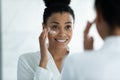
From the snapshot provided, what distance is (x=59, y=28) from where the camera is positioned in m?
Result: 1.74

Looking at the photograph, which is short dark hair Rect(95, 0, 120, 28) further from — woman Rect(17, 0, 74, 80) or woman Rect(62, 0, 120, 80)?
woman Rect(17, 0, 74, 80)

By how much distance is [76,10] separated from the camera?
8.66 feet

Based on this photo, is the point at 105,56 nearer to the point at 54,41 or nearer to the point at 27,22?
the point at 54,41

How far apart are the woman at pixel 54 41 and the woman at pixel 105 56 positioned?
0.76m

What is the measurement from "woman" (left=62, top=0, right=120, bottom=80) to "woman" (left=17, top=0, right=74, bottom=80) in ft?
2.48

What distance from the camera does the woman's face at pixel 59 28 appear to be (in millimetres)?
1742

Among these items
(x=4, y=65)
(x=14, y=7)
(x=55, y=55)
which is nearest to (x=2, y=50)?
(x=4, y=65)

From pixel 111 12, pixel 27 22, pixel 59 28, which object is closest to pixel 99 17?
pixel 111 12

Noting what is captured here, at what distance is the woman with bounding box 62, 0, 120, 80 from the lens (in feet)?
2.94

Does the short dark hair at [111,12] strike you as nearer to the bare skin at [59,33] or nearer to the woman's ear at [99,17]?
the woman's ear at [99,17]

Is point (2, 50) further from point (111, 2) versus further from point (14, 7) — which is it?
point (111, 2)

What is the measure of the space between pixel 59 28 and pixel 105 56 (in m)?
0.85

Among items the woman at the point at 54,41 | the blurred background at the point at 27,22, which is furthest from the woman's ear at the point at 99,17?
the blurred background at the point at 27,22

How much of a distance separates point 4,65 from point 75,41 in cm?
62
